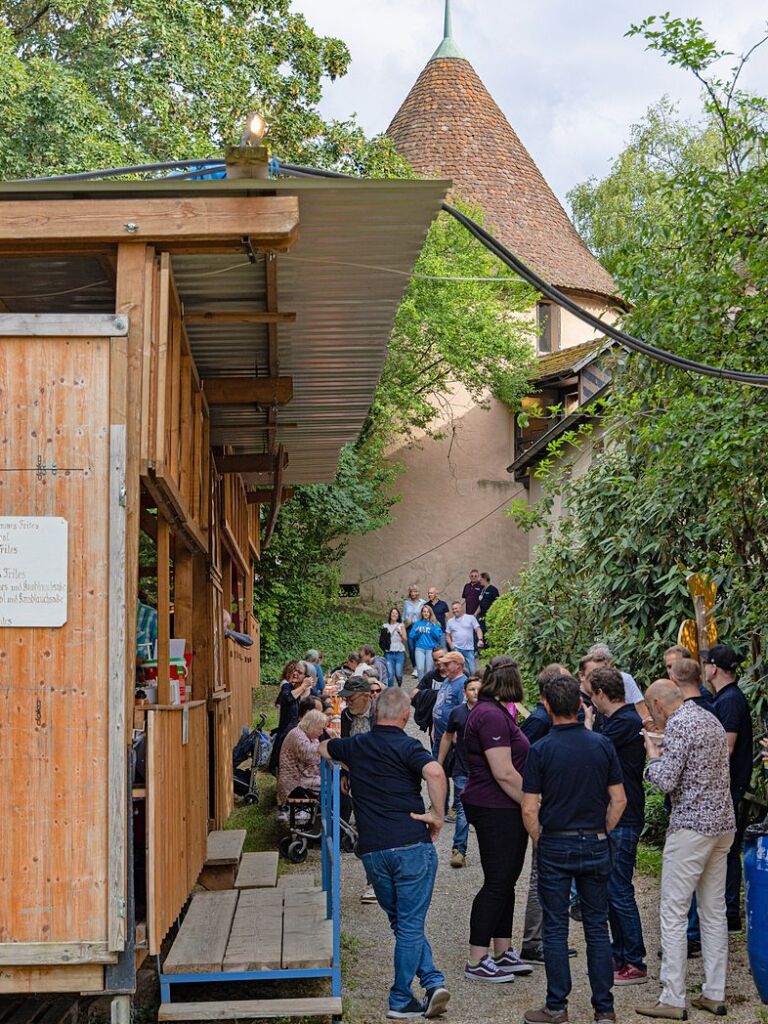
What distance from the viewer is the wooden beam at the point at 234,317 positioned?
26.6ft

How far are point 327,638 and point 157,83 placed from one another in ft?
43.2

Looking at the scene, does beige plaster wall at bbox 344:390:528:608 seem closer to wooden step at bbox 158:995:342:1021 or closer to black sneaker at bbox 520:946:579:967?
black sneaker at bbox 520:946:579:967

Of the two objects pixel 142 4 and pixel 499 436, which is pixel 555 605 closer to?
pixel 142 4

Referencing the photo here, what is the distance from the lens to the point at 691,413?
31.6 ft

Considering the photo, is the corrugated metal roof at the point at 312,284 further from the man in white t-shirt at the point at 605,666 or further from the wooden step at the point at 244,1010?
the wooden step at the point at 244,1010

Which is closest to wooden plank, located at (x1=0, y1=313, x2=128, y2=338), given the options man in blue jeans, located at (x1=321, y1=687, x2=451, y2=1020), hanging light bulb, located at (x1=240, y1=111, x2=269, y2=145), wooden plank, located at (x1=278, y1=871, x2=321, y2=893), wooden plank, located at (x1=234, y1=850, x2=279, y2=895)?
hanging light bulb, located at (x1=240, y1=111, x2=269, y2=145)

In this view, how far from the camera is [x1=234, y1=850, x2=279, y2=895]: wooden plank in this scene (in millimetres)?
9258

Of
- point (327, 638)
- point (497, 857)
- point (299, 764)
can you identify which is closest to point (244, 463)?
point (299, 764)

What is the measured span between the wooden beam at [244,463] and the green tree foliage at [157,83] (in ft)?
34.4

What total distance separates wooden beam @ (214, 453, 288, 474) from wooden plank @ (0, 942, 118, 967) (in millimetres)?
6991

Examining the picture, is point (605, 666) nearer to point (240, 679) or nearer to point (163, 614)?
point (163, 614)

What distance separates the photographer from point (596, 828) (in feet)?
22.7

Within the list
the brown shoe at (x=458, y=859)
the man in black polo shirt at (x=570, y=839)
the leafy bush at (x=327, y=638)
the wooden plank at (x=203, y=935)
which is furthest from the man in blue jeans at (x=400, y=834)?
the leafy bush at (x=327, y=638)

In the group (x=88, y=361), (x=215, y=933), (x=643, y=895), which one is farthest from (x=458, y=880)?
(x=88, y=361)
